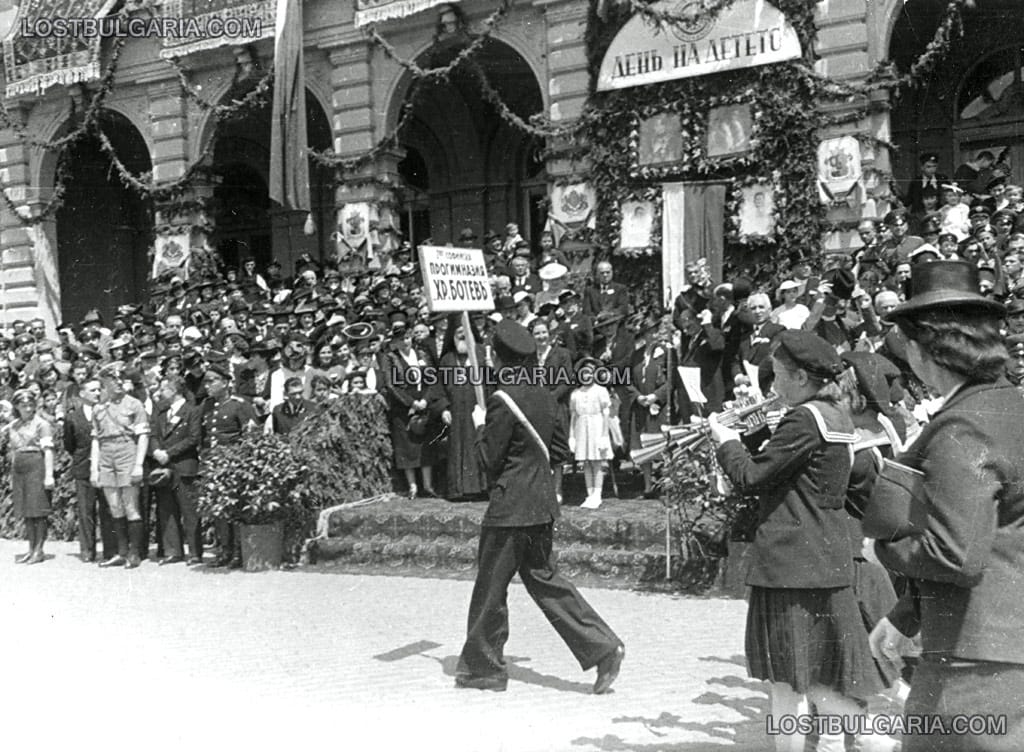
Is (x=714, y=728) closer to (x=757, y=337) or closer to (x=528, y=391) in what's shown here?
(x=528, y=391)

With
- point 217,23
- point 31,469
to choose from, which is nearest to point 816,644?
point 31,469

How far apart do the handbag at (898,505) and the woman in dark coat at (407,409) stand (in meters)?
9.03

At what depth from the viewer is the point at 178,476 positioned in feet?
39.5

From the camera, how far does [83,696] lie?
659 cm

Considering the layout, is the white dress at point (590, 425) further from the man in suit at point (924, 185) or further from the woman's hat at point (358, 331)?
the man in suit at point (924, 185)

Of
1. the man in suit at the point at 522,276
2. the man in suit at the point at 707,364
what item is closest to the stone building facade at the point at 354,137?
the man in suit at the point at 522,276

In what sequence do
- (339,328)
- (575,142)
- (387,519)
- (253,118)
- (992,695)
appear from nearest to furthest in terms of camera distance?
(992,695) < (387,519) < (339,328) < (575,142) < (253,118)

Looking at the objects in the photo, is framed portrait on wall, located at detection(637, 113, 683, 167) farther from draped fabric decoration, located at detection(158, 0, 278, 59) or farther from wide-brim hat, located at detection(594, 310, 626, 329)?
draped fabric decoration, located at detection(158, 0, 278, 59)

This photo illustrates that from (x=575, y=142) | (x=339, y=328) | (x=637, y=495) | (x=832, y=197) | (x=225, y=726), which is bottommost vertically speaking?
(x=225, y=726)

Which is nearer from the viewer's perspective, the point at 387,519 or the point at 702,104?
the point at 387,519

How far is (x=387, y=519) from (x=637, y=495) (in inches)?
98.4

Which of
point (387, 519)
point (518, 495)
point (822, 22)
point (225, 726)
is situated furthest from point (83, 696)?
point (822, 22)

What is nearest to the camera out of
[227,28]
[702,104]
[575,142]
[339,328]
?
[339,328]

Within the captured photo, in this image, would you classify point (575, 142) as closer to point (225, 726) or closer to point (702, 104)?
point (702, 104)
